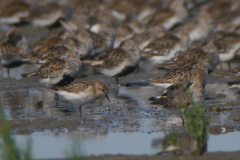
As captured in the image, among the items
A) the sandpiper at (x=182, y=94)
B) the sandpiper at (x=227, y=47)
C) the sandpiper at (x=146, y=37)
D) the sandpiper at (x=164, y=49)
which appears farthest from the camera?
the sandpiper at (x=146, y=37)

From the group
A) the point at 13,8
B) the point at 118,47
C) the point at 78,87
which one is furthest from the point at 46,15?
the point at 78,87

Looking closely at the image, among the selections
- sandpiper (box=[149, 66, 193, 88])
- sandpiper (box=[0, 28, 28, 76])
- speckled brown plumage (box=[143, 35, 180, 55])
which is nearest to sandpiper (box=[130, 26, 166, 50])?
speckled brown plumage (box=[143, 35, 180, 55])

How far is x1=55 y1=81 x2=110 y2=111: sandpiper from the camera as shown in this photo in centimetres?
788

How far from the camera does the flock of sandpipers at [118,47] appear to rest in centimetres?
810

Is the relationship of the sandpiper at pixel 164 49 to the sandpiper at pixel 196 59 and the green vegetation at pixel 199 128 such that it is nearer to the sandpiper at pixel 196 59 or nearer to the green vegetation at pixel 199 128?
the sandpiper at pixel 196 59

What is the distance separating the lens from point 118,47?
1189 centimetres

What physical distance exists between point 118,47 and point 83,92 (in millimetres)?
4202

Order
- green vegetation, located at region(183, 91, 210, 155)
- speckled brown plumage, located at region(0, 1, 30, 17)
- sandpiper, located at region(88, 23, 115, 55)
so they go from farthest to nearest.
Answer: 1. speckled brown plumage, located at region(0, 1, 30, 17)
2. sandpiper, located at region(88, 23, 115, 55)
3. green vegetation, located at region(183, 91, 210, 155)

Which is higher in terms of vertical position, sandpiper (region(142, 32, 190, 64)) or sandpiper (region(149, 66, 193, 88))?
sandpiper (region(142, 32, 190, 64))

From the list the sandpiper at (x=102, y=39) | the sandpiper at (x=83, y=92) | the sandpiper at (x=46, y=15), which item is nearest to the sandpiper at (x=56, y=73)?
the sandpiper at (x=83, y=92)

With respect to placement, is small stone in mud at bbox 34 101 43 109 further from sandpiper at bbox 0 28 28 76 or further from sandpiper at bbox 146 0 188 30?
sandpiper at bbox 146 0 188 30

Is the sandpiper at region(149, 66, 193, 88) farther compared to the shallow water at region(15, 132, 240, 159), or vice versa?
the sandpiper at region(149, 66, 193, 88)

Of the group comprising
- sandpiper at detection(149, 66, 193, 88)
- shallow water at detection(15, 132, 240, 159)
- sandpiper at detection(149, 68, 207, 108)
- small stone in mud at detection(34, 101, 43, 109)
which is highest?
sandpiper at detection(149, 66, 193, 88)

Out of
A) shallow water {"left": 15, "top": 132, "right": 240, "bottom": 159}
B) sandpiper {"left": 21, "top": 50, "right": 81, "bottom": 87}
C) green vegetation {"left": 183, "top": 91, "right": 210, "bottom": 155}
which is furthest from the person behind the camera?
sandpiper {"left": 21, "top": 50, "right": 81, "bottom": 87}
